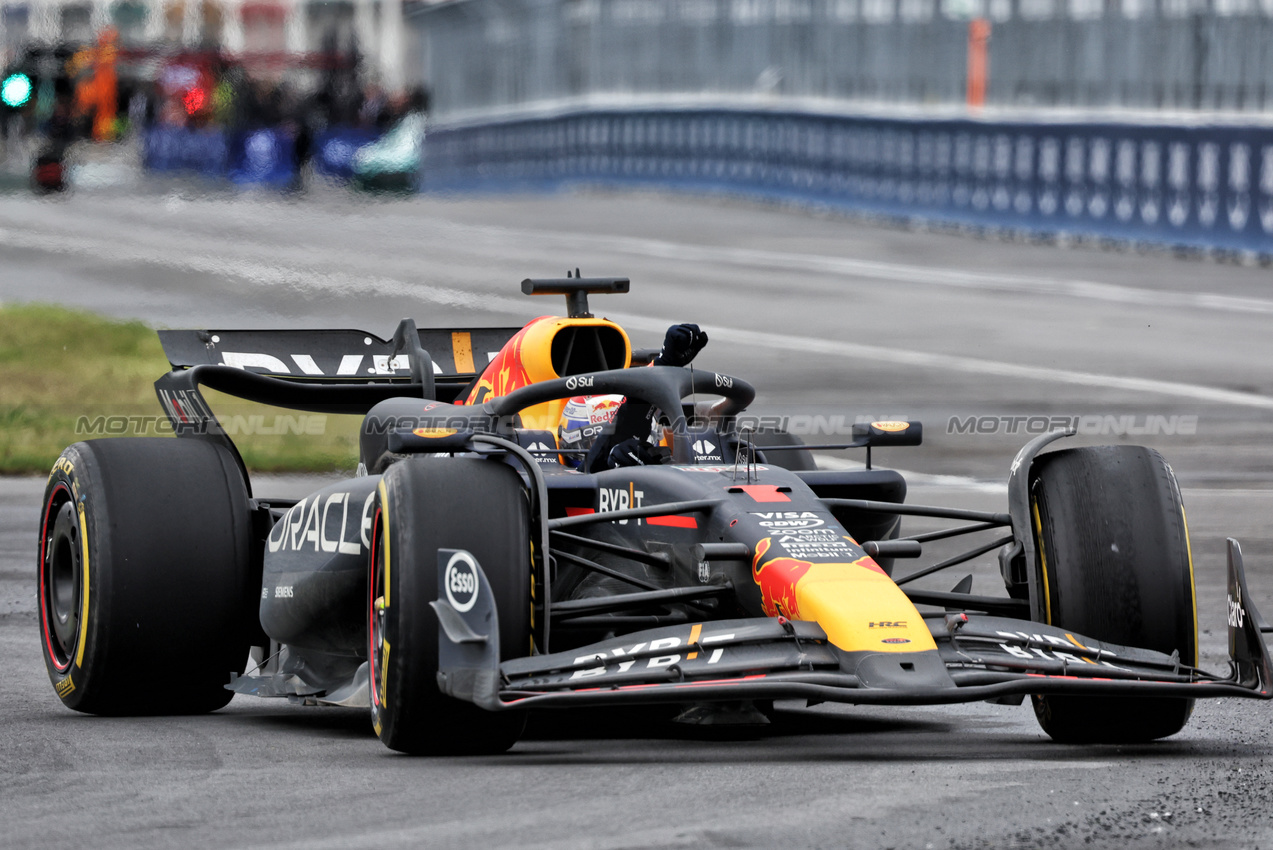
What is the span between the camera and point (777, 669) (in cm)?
692

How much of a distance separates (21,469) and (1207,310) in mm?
13524

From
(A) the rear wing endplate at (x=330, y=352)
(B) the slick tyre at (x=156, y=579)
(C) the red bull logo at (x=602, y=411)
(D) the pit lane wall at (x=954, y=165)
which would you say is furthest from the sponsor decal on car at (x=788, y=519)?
(D) the pit lane wall at (x=954, y=165)

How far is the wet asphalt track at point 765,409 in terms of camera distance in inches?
245

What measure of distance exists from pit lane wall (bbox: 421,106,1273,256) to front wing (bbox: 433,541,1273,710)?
2050cm

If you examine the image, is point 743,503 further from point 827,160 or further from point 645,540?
point 827,160

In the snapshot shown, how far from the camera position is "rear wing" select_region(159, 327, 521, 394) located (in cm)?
1034

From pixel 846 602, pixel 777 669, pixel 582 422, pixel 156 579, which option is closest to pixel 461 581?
pixel 777 669

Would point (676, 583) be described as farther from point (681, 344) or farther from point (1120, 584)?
point (1120, 584)

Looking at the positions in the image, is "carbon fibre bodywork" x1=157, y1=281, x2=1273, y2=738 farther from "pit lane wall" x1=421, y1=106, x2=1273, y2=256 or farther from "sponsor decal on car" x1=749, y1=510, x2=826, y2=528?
"pit lane wall" x1=421, y1=106, x2=1273, y2=256

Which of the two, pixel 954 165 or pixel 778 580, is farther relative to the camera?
pixel 954 165

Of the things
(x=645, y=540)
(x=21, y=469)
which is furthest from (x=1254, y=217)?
(x=645, y=540)

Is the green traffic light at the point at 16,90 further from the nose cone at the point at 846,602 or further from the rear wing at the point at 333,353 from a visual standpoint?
the nose cone at the point at 846,602

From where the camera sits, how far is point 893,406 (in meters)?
18.7

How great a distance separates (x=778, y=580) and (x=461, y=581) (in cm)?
97
